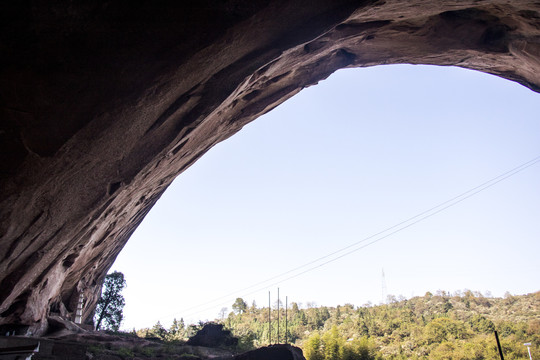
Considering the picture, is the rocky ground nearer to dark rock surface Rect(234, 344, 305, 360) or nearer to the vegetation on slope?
dark rock surface Rect(234, 344, 305, 360)

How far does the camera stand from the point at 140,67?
5605mm

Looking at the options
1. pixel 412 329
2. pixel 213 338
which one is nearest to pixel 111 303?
pixel 213 338

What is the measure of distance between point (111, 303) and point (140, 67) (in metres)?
29.6

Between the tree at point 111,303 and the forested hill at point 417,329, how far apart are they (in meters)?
11.2

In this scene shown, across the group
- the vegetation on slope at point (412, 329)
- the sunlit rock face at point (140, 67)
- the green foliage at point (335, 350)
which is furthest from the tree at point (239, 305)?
the sunlit rock face at point (140, 67)

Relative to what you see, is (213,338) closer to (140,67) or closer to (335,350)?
(335,350)

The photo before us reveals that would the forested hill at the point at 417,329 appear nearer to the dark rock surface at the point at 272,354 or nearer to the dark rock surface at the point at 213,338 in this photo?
the dark rock surface at the point at 213,338

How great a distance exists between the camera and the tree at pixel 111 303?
1133 inches

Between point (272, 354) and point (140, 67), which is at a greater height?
point (140, 67)

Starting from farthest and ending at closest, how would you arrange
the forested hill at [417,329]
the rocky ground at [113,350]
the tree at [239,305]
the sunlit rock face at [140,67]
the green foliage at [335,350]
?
1. the tree at [239,305]
2. the forested hill at [417,329]
3. the green foliage at [335,350]
4. the rocky ground at [113,350]
5. the sunlit rock face at [140,67]

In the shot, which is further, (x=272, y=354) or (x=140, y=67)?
(x=272, y=354)

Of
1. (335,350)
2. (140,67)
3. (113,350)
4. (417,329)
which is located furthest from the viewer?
(417,329)

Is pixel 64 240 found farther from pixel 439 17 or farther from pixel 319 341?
pixel 319 341

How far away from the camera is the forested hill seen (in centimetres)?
3747
